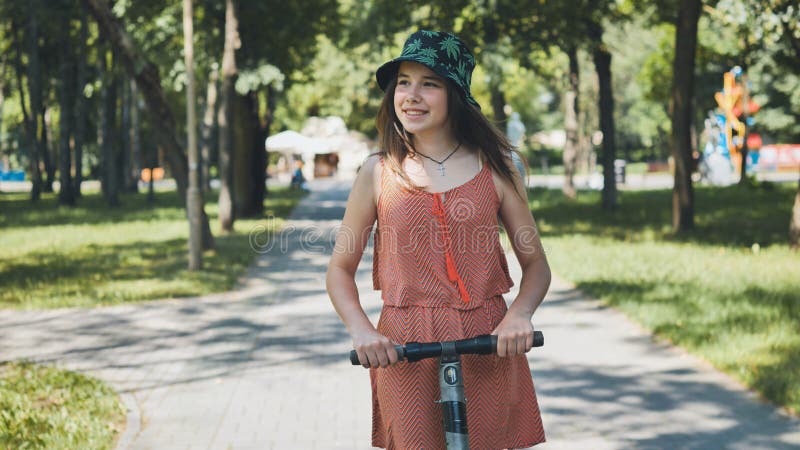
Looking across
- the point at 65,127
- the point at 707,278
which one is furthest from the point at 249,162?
the point at 707,278

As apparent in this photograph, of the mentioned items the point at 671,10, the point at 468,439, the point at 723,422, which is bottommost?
the point at 723,422

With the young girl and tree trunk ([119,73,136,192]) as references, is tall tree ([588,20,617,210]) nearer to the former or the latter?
tree trunk ([119,73,136,192])

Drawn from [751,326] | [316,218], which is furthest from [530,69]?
[751,326]

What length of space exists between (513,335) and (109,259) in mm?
14224

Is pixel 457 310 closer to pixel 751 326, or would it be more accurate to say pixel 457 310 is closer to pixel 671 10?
pixel 751 326

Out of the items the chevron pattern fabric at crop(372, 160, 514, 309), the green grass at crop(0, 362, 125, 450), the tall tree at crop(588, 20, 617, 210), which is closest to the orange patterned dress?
the chevron pattern fabric at crop(372, 160, 514, 309)

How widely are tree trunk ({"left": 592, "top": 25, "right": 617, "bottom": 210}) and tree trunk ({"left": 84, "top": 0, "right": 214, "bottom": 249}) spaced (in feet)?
37.3

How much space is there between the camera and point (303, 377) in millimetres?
7641

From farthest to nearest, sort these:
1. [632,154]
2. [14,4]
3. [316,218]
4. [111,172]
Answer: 1. [632,154]
2. [111,172]
3. [14,4]
4. [316,218]

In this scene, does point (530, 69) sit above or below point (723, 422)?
above

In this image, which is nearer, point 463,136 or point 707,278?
point 463,136

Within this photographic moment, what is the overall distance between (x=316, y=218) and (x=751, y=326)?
18.2m

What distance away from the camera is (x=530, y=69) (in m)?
21.0

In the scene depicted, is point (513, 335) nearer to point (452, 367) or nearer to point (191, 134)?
point (452, 367)
